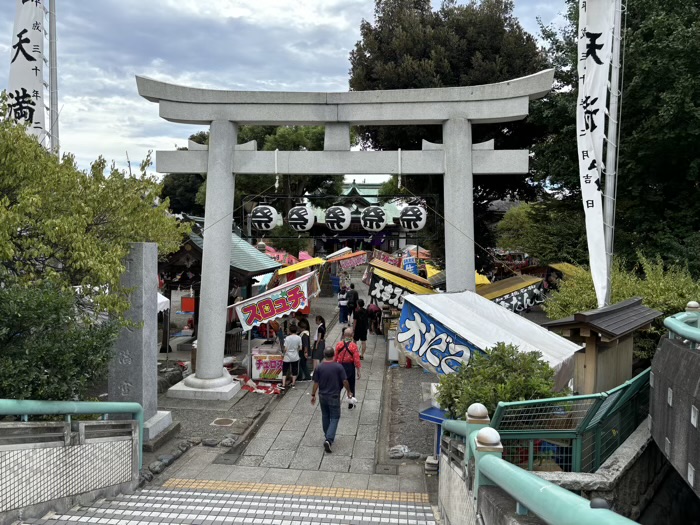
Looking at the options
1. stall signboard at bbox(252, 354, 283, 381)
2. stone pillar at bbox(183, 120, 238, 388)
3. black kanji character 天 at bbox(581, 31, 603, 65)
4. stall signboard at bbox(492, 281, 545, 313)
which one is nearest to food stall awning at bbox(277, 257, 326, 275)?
stall signboard at bbox(252, 354, 283, 381)

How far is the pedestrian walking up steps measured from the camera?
551 centimetres

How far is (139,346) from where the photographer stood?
349 inches

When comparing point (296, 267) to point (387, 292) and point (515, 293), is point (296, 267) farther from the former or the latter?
point (515, 293)

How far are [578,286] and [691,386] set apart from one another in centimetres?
783

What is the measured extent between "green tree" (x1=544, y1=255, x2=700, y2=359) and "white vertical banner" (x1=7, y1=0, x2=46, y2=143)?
37.6 feet

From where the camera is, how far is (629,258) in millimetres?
16672

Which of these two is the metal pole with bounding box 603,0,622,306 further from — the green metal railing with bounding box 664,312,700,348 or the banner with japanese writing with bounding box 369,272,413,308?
the banner with japanese writing with bounding box 369,272,413,308

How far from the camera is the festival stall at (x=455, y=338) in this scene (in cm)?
776

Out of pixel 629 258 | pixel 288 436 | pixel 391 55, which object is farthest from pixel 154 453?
pixel 391 55

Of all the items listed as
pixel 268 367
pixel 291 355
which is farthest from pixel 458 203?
pixel 268 367

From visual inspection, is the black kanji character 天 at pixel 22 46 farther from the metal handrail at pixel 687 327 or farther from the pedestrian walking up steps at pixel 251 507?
the metal handrail at pixel 687 327

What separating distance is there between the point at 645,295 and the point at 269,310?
7734 millimetres

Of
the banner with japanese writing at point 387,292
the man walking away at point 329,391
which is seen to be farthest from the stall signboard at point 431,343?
the banner with japanese writing at point 387,292

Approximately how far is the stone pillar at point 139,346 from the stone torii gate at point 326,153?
109 inches
